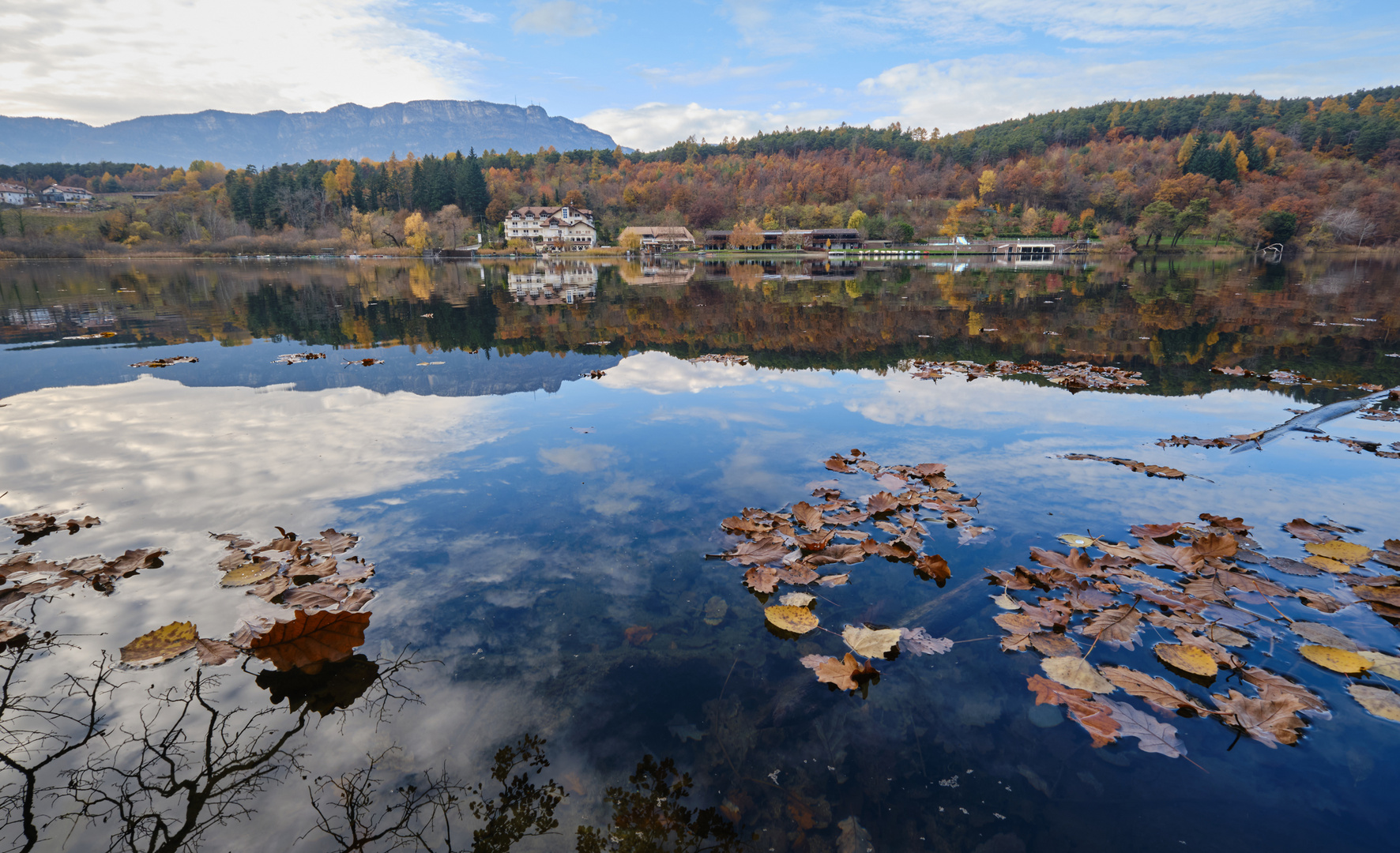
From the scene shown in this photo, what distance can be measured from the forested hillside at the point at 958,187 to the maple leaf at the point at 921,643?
124m

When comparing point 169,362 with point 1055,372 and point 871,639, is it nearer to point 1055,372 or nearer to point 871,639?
point 871,639

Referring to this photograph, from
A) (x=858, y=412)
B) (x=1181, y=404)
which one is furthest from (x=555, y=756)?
(x=1181, y=404)

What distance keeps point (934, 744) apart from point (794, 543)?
2294mm

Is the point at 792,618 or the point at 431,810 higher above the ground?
the point at 792,618

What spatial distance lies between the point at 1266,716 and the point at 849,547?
9.32 ft

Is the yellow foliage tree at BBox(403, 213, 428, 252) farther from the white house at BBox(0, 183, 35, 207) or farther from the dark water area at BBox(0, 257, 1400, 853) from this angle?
the white house at BBox(0, 183, 35, 207)

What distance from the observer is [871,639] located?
415 centimetres

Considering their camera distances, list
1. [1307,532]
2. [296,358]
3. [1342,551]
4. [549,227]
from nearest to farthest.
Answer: [1342,551], [1307,532], [296,358], [549,227]

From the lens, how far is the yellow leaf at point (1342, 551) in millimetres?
5133

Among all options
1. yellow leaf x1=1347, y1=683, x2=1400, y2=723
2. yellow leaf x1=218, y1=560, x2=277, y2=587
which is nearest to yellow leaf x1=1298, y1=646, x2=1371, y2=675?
Result: yellow leaf x1=1347, y1=683, x2=1400, y2=723

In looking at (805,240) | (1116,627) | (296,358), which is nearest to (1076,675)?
(1116,627)

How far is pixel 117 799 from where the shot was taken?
9.62 feet

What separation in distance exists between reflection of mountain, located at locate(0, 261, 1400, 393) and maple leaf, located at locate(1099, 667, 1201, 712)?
34.1ft

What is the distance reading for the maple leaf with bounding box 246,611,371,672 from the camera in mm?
3910
